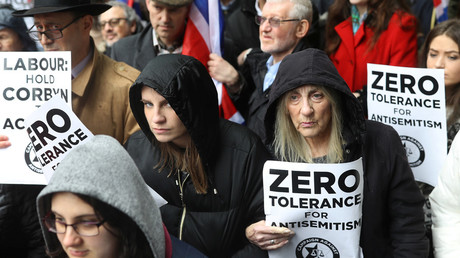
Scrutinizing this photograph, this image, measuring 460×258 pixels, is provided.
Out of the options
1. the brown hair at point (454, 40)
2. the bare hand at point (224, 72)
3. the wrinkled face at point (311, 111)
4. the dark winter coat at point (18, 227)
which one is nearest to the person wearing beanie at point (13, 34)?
the dark winter coat at point (18, 227)

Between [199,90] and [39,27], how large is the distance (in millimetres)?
1429

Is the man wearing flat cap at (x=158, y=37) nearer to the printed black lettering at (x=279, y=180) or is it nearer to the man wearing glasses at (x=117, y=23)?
the man wearing glasses at (x=117, y=23)

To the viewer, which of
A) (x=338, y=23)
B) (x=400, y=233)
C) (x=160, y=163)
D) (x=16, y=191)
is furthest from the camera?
(x=338, y=23)

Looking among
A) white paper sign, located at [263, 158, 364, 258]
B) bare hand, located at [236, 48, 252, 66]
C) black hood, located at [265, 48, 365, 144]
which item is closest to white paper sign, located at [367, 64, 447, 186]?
black hood, located at [265, 48, 365, 144]

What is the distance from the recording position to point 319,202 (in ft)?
11.5

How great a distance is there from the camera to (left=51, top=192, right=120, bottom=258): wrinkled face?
2598 mm

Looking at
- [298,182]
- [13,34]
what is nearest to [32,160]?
[13,34]

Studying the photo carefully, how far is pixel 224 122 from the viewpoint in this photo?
394 cm

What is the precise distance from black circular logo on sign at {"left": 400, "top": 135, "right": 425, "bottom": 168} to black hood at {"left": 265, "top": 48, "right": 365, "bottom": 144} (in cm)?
77

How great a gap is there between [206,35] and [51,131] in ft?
6.94

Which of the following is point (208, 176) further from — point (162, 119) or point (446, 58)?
point (446, 58)

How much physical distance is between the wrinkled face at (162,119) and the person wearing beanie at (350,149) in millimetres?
602

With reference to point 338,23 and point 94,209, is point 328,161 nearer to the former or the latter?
point 94,209

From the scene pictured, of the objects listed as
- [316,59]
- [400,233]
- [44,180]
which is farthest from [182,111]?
[400,233]
